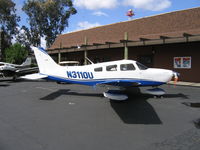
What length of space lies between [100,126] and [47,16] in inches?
1688

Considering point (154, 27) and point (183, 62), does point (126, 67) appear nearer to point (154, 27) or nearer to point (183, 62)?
point (183, 62)

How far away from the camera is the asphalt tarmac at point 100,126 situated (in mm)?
3607

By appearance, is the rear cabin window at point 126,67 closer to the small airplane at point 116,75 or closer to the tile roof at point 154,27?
the small airplane at point 116,75

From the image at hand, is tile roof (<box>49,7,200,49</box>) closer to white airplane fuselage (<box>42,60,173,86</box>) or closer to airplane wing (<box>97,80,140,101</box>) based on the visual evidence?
white airplane fuselage (<box>42,60,173,86</box>)

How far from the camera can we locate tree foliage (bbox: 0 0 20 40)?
128 feet

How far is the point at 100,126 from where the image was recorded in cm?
463

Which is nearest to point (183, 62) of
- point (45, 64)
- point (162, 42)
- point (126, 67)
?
point (162, 42)

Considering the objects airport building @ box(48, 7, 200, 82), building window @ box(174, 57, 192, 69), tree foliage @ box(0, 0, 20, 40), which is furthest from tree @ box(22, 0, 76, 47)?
building window @ box(174, 57, 192, 69)

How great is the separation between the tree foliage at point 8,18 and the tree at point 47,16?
3.37 metres

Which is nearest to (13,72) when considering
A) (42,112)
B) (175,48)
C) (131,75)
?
(42,112)

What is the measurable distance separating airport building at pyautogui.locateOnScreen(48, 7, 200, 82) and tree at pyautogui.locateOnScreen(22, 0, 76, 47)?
2621 centimetres

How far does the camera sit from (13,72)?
53.1 ft

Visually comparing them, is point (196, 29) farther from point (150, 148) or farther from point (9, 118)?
point (9, 118)

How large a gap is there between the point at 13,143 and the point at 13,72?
562 inches
